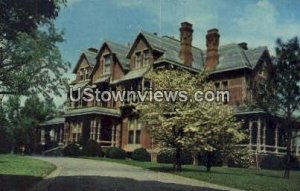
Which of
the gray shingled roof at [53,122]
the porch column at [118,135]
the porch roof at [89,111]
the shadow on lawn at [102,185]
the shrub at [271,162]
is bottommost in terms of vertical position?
the shadow on lawn at [102,185]

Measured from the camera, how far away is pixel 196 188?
530 inches

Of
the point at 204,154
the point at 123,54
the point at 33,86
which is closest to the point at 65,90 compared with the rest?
the point at 33,86

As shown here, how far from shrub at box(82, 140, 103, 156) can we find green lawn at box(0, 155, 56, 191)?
7.21ft

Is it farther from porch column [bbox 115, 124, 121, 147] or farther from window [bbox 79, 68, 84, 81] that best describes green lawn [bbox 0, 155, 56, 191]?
porch column [bbox 115, 124, 121, 147]

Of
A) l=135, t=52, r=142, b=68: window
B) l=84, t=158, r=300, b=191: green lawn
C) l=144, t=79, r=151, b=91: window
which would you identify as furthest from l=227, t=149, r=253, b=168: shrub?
l=135, t=52, r=142, b=68: window

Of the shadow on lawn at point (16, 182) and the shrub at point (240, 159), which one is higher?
the shrub at point (240, 159)

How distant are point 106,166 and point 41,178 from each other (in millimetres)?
3475

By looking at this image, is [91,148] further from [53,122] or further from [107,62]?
[107,62]

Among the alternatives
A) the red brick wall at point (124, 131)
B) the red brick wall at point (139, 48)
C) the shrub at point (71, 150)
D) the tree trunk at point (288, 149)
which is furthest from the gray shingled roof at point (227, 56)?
the shrub at point (71, 150)

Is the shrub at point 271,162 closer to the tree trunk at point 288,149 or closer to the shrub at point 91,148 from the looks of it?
the tree trunk at point 288,149

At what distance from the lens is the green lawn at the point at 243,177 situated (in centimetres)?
1432

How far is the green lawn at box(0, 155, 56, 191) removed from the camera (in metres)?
12.4

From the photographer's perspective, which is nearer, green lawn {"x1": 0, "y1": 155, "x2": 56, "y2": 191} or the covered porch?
green lawn {"x1": 0, "y1": 155, "x2": 56, "y2": 191}

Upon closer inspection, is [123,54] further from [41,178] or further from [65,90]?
[41,178]
